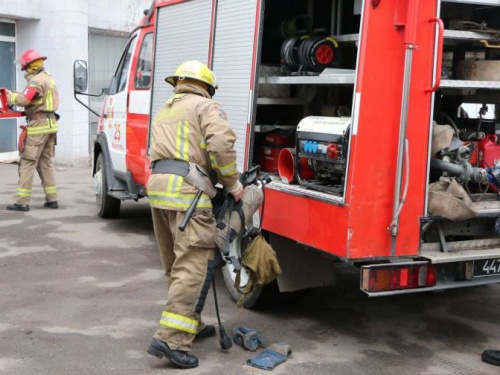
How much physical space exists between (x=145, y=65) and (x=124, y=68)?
661 millimetres

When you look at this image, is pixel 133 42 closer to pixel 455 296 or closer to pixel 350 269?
pixel 350 269

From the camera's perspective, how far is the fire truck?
4.05m

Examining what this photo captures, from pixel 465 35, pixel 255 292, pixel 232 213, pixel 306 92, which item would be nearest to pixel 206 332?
pixel 255 292

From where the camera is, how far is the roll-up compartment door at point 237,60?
493 cm

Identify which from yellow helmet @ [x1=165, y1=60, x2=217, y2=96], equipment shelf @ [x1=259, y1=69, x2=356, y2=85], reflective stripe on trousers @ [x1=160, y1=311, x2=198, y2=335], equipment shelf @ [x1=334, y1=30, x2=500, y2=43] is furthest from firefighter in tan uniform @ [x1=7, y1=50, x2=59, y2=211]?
equipment shelf @ [x1=334, y1=30, x2=500, y2=43]

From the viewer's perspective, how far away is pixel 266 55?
5.71 m

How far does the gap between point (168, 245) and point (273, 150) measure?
1213mm

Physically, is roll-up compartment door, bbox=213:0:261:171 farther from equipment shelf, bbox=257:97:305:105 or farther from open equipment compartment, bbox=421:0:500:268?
open equipment compartment, bbox=421:0:500:268

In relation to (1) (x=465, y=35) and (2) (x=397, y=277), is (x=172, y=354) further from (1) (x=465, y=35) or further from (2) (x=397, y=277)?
(1) (x=465, y=35)

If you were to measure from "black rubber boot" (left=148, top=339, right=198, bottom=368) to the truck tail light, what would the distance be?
112 centimetres

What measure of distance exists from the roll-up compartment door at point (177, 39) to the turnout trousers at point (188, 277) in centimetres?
184

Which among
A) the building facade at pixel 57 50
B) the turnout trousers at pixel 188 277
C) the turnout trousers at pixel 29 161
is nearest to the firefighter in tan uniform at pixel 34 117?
the turnout trousers at pixel 29 161

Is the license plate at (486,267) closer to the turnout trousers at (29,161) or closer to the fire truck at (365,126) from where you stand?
the fire truck at (365,126)

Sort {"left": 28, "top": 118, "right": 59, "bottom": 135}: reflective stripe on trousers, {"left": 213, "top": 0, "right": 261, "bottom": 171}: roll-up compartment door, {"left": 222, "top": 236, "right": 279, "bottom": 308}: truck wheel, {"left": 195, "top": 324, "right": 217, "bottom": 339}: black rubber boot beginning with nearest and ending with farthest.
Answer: {"left": 195, "top": 324, "right": 217, "bottom": 339}: black rubber boot < {"left": 213, "top": 0, "right": 261, "bottom": 171}: roll-up compartment door < {"left": 222, "top": 236, "right": 279, "bottom": 308}: truck wheel < {"left": 28, "top": 118, "right": 59, "bottom": 135}: reflective stripe on trousers
